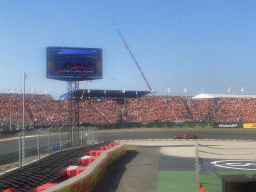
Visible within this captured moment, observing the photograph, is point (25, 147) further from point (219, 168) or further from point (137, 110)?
point (137, 110)

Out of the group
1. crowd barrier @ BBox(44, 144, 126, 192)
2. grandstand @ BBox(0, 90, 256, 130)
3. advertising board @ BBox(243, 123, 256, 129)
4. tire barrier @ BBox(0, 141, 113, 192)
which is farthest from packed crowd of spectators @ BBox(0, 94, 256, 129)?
crowd barrier @ BBox(44, 144, 126, 192)

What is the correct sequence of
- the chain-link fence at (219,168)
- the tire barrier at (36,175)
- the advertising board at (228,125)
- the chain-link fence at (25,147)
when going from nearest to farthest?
the tire barrier at (36,175), the chain-link fence at (219,168), the chain-link fence at (25,147), the advertising board at (228,125)

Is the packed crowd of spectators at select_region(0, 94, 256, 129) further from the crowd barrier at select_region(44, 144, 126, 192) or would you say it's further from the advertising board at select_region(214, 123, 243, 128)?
the crowd barrier at select_region(44, 144, 126, 192)


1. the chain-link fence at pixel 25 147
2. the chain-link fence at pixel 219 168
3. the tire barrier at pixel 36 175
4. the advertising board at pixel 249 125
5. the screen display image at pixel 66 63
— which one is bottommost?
the advertising board at pixel 249 125

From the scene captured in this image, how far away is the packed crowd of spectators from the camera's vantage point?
53.8 m

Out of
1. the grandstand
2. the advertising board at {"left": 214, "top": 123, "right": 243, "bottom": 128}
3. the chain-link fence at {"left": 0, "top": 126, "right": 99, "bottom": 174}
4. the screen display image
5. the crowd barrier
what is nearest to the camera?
the crowd barrier

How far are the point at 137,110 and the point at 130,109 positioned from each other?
1.53m

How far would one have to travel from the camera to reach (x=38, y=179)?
899cm

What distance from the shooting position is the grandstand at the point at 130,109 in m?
53.7

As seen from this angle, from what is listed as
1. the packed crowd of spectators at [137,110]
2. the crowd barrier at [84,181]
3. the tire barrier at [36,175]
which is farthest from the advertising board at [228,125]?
the tire barrier at [36,175]

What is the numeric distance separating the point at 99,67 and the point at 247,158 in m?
15.6

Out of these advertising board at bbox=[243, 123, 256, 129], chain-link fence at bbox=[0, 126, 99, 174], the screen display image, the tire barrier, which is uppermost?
the screen display image

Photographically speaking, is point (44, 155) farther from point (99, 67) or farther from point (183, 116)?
point (183, 116)

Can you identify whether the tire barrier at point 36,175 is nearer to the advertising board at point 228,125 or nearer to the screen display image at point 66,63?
the screen display image at point 66,63
